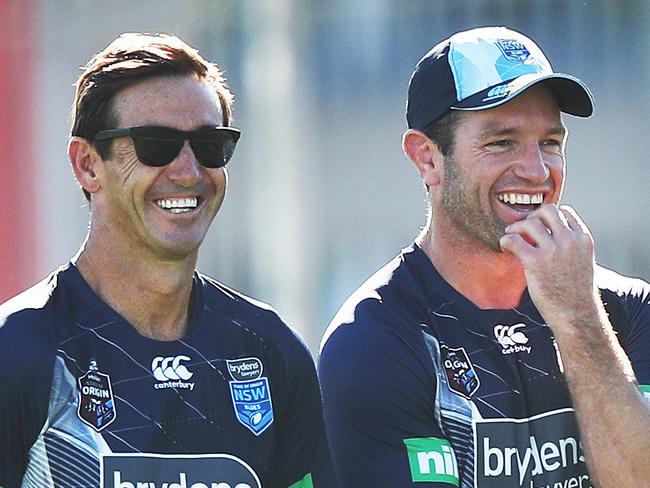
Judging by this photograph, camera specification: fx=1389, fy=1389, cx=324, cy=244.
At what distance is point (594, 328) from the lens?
345 centimetres

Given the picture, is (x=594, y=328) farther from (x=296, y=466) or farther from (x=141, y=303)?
(x=141, y=303)

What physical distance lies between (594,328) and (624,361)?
0.11 metres

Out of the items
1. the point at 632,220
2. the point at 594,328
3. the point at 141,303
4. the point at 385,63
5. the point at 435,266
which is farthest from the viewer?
the point at 385,63

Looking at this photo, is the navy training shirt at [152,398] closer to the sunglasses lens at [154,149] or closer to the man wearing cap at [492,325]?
the man wearing cap at [492,325]

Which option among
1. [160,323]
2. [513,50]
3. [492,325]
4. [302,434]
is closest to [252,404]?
[302,434]

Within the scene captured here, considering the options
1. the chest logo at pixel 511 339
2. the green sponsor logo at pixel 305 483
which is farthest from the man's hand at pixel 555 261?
the green sponsor logo at pixel 305 483

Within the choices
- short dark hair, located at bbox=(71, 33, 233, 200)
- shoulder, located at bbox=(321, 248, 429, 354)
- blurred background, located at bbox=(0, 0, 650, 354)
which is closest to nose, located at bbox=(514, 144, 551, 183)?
shoulder, located at bbox=(321, 248, 429, 354)

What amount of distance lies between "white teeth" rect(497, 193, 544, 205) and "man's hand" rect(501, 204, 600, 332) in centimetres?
6

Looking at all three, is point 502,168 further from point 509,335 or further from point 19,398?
point 19,398

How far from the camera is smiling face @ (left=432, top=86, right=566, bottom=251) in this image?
143 inches

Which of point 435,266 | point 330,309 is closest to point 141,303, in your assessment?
point 435,266

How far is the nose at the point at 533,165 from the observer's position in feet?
11.8

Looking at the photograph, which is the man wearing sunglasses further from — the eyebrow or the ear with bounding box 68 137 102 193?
the eyebrow

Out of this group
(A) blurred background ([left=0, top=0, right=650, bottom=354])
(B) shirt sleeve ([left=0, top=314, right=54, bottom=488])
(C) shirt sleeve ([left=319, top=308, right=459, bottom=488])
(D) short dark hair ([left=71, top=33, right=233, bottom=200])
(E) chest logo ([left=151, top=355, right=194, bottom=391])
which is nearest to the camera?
(B) shirt sleeve ([left=0, top=314, right=54, bottom=488])
